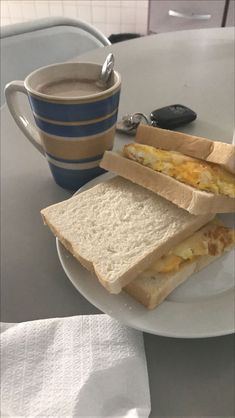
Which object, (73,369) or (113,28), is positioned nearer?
(73,369)

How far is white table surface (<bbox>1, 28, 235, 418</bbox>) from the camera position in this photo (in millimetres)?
383

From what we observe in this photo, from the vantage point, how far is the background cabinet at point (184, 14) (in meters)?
2.11

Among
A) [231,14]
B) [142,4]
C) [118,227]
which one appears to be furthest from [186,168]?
[142,4]

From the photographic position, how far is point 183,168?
0.54m

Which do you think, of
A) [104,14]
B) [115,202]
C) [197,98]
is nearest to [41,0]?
[104,14]

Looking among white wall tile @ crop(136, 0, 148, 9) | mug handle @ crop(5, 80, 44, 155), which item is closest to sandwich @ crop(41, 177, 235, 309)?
mug handle @ crop(5, 80, 44, 155)

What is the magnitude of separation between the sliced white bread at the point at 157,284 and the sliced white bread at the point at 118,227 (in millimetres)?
12

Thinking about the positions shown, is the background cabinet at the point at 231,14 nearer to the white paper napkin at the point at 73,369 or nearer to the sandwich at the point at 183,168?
the sandwich at the point at 183,168

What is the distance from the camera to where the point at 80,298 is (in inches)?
18.5

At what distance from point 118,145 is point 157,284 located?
36cm

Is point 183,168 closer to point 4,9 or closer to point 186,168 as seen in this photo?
point 186,168

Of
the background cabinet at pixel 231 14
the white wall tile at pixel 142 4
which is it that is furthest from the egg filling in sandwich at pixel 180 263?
the white wall tile at pixel 142 4

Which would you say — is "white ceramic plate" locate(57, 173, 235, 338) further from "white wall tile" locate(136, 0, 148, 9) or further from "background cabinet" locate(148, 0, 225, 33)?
"white wall tile" locate(136, 0, 148, 9)

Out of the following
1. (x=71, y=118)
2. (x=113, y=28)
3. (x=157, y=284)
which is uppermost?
(x=71, y=118)
